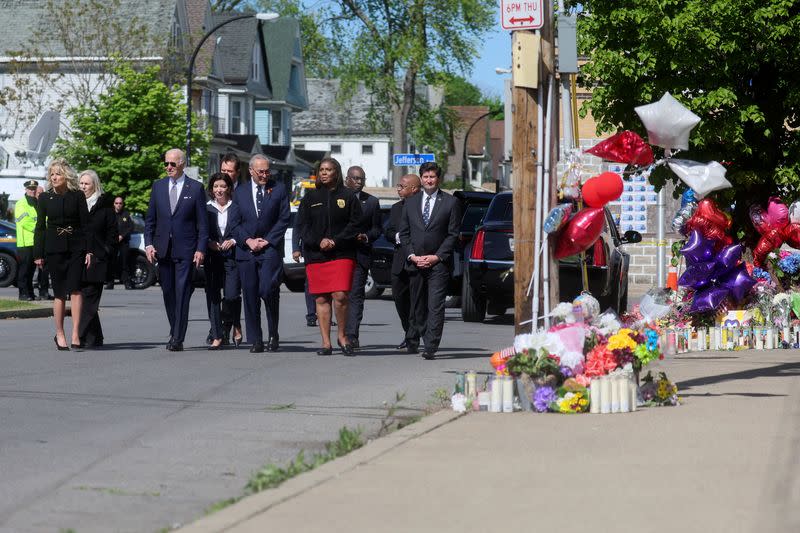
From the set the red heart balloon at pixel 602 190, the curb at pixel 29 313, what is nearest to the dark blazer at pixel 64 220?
the curb at pixel 29 313

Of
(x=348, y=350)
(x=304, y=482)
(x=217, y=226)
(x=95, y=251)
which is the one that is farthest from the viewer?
(x=217, y=226)

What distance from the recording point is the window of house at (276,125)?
7506 cm

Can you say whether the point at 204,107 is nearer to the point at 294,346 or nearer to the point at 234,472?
the point at 294,346

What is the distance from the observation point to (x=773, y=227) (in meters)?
15.9

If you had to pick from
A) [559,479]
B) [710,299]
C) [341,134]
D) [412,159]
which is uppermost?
[341,134]

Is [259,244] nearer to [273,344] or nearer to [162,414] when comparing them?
[273,344]

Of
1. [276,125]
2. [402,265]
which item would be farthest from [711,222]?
[276,125]

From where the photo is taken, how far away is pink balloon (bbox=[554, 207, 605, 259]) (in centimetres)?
1027

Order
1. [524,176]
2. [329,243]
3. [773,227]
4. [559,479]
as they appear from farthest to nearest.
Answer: [773,227] < [329,243] < [524,176] < [559,479]

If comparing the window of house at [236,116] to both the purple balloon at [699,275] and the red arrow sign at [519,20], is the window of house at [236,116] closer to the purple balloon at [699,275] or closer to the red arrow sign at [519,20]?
the purple balloon at [699,275]

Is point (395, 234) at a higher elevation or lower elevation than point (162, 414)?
higher

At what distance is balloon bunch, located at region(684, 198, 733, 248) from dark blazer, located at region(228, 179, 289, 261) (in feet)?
14.7

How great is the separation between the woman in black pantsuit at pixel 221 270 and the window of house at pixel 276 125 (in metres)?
60.6

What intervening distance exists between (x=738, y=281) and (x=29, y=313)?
9647mm
